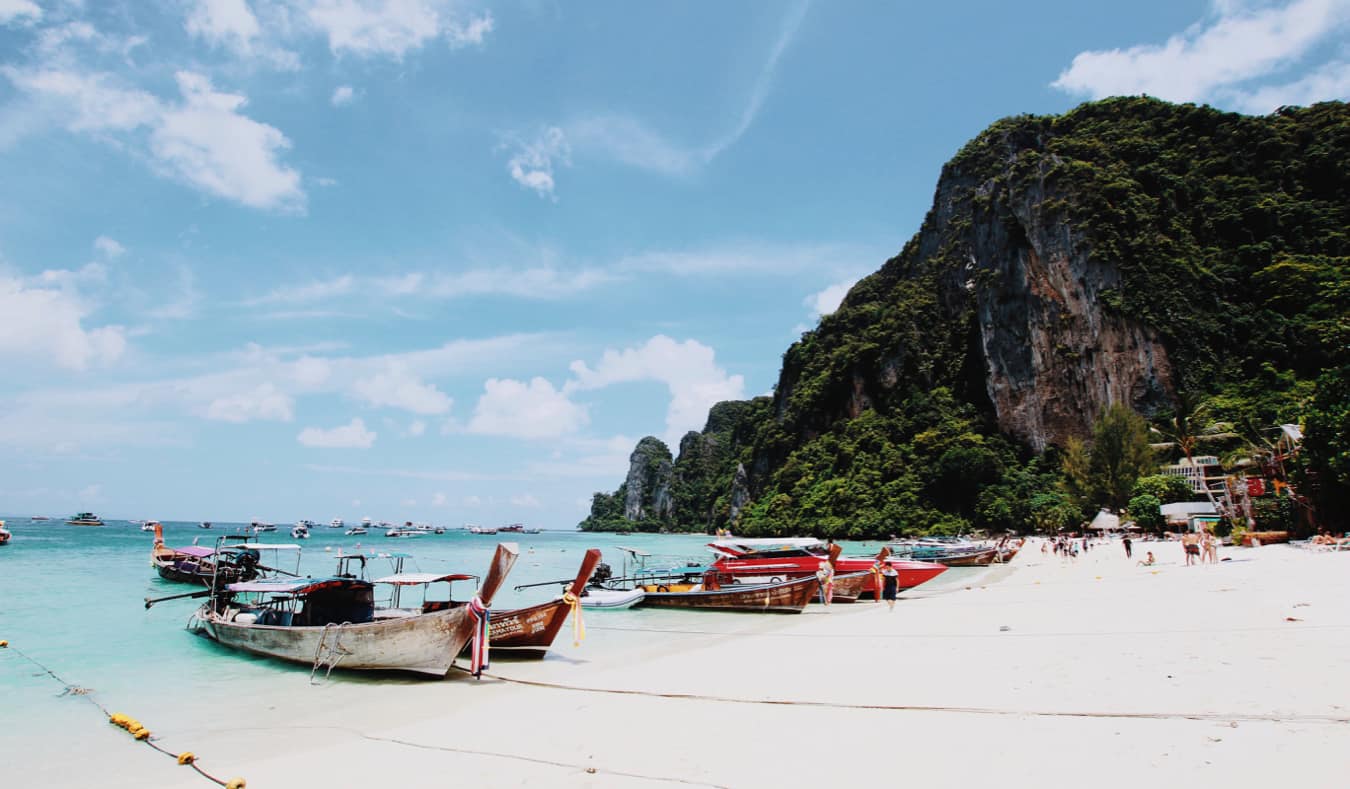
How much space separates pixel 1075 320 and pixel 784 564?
178ft

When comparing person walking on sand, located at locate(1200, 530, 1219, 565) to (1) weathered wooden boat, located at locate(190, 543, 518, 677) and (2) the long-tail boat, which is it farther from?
(2) the long-tail boat

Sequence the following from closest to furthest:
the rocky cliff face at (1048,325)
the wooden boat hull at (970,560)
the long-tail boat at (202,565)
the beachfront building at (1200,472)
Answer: the long-tail boat at (202,565), the wooden boat hull at (970,560), the beachfront building at (1200,472), the rocky cliff face at (1048,325)

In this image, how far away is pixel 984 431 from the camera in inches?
2992

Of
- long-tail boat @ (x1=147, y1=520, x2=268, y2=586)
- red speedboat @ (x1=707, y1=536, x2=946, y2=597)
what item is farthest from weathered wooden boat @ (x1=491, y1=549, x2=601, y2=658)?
long-tail boat @ (x1=147, y1=520, x2=268, y2=586)

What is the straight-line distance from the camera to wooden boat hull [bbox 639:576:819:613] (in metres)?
20.0

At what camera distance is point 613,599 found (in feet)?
75.2

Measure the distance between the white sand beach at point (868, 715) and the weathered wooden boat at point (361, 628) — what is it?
0.49 metres

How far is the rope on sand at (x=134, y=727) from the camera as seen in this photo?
716 cm

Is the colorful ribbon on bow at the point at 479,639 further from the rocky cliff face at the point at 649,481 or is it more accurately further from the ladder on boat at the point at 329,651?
the rocky cliff face at the point at 649,481

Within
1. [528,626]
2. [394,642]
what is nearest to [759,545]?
[528,626]

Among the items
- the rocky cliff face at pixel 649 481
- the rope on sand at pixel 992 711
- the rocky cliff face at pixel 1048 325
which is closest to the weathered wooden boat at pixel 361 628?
the rope on sand at pixel 992 711

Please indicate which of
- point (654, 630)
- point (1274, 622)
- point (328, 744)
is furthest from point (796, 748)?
point (654, 630)

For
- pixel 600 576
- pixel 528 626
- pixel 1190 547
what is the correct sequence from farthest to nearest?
pixel 600 576, pixel 1190 547, pixel 528 626

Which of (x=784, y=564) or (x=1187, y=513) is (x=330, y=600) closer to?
(x=784, y=564)
